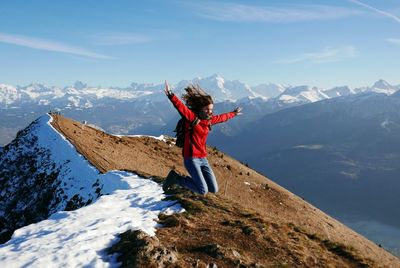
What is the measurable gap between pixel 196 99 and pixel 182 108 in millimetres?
1051

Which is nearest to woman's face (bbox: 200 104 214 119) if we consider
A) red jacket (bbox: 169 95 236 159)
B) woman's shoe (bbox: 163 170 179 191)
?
red jacket (bbox: 169 95 236 159)

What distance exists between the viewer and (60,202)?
30.4m

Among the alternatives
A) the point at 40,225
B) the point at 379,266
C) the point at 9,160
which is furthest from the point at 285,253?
the point at 9,160

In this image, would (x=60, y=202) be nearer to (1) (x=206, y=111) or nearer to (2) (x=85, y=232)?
(2) (x=85, y=232)

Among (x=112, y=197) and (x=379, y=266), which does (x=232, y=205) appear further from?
(x=379, y=266)

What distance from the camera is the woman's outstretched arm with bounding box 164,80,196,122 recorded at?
13.0 metres

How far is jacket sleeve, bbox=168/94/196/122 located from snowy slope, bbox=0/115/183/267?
414 centimetres

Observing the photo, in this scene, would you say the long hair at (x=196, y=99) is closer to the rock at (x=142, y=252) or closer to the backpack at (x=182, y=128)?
the backpack at (x=182, y=128)

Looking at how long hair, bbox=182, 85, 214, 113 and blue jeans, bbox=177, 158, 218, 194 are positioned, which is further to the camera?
blue jeans, bbox=177, 158, 218, 194

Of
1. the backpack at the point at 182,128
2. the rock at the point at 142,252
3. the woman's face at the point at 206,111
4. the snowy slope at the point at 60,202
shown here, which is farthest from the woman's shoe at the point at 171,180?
the rock at the point at 142,252

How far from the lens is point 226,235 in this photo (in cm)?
1486

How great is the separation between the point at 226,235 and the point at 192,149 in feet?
10.9

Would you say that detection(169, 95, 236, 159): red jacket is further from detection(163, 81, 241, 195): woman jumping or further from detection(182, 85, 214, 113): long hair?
detection(182, 85, 214, 113): long hair

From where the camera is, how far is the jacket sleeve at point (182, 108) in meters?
13.0
